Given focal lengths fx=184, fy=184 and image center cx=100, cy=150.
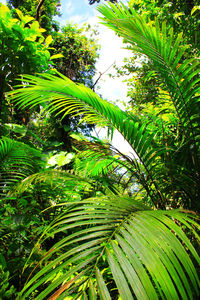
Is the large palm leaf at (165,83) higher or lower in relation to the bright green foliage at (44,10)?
lower

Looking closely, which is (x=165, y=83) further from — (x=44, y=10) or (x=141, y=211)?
(x=44, y=10)

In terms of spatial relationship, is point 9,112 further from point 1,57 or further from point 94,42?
point 94,42

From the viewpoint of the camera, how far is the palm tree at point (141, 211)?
0.42 metres

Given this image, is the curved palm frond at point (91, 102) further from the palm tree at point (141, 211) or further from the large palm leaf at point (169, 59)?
the large palm leaf at point (169, 59)

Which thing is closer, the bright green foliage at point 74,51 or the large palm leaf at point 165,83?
the large palm leaf at point 165,83

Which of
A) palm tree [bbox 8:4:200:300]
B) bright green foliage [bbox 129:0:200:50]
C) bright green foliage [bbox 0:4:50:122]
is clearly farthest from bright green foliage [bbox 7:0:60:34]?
palm tree [bbox 8:4:200:300]

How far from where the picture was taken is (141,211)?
24.2 inches

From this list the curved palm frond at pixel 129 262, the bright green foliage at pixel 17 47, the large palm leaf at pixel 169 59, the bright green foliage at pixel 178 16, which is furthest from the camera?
the bright green foliage at pixel 178 16

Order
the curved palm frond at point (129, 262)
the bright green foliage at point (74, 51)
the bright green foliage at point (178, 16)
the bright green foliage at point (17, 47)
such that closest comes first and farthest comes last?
the curved palm frond at point (129, 262) < the bright green foliage at point (17, 47) < the bright green foliage at point (178, 16) < the bright green foliage at point (74, 51)

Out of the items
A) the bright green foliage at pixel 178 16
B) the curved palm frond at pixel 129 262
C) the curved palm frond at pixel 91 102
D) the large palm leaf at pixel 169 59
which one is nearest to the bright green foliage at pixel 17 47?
the curved palm frond at pixel 91 102

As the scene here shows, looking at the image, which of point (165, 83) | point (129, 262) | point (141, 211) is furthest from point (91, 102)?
point (129, 262)

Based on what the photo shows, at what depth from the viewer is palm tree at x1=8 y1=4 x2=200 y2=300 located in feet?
1.36

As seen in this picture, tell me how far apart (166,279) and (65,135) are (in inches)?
185

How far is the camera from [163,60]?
3.47ft
